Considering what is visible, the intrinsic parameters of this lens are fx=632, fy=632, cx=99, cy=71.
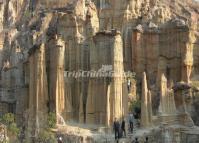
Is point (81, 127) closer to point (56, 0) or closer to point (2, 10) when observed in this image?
point (56, 0)

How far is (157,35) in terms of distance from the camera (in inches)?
1956

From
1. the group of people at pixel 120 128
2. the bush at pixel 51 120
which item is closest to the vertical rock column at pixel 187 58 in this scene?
the group of people at pixel 120 128

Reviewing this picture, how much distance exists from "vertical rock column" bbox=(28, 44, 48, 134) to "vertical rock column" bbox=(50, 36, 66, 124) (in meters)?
0.60

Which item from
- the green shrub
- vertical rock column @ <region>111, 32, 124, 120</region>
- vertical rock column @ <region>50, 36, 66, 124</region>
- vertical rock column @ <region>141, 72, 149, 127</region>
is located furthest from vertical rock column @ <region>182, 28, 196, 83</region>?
the green shrub

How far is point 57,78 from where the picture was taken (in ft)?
153

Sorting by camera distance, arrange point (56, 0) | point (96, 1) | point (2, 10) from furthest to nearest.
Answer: point (2, 10) → point (56, 0) → point (96, 1)

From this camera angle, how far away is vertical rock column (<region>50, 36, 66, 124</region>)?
46375mm

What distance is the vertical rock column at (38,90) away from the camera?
152ft

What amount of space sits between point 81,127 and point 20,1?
3786 cm

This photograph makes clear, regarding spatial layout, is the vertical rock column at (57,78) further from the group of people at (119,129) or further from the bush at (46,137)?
the group of people at (119,129)

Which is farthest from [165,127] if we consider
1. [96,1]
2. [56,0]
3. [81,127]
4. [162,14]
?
[56,0]

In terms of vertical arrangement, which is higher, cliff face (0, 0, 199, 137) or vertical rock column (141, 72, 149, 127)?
cliff face (0, 0, 199, 137)

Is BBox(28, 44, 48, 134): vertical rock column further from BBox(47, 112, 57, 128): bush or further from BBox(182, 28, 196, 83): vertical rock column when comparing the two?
BBox(182, 28, 196, 83): vertical rock column

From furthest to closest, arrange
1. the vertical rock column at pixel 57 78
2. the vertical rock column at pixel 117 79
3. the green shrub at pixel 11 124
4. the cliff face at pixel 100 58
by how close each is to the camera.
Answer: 1. the vertical rock column at pixel 57 78
2. the cliff face at pixel 100 58
3. the vertical rock column at pixel 117 79
4. the green shrub at pixel 11 124
